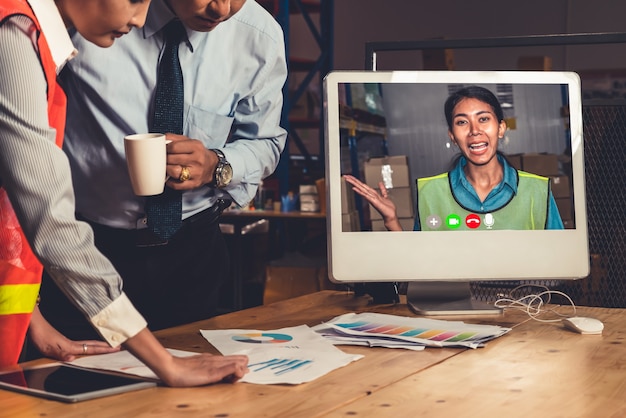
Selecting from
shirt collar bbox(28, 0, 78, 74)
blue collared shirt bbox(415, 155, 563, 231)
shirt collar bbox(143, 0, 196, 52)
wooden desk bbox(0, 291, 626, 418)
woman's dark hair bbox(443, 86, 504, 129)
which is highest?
shirt collar bbox(143, 0, 196, 52)

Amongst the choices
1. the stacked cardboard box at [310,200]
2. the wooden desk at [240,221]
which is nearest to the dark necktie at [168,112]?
the wooden desk at [240,221]

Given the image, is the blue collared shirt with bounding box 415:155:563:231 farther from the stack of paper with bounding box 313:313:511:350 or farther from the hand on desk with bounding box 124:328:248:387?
the hand on desk with bounding box 124:328:248:387

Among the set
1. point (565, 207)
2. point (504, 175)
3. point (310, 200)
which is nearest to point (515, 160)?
point (504, 175)

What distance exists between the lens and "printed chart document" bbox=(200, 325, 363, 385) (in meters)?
1.30

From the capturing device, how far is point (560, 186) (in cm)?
190

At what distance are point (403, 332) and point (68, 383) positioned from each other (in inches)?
25.8

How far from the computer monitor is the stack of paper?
4.2 inches

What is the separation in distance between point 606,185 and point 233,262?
11.2ft

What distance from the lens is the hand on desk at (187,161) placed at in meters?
1.72

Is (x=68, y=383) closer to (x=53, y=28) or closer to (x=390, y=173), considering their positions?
(x=53, y=28)

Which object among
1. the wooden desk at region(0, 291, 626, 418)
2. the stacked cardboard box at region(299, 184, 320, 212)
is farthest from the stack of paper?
the stacked cardboard box at region(299, 184, 320, 212)

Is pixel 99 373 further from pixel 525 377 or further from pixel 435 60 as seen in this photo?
pixel 435 60

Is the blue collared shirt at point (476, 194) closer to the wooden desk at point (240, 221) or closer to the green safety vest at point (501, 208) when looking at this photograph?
the green safety vest at point (501, 208)

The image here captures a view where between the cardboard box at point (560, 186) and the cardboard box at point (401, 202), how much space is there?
315 millimetres
